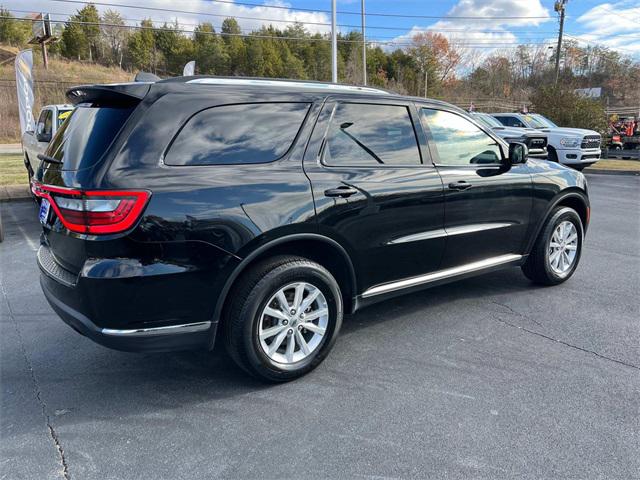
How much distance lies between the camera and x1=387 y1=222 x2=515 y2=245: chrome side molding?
3.70 meters

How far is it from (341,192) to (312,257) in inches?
18.8

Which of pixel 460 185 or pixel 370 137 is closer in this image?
pixel 370 137

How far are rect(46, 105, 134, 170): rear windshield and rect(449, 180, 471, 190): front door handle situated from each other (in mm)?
2411

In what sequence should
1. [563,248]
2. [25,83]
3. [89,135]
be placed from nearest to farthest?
[89,135]
[563,248]
[25,83]

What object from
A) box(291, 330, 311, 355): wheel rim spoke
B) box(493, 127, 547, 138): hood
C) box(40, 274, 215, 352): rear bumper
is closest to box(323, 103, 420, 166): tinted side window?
box(291, 330, 311, 355): wheel rim spoke

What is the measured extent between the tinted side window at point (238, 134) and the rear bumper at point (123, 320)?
73 cm

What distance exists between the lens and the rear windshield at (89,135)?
2.74 metres

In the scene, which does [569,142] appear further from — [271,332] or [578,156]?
[271,332]

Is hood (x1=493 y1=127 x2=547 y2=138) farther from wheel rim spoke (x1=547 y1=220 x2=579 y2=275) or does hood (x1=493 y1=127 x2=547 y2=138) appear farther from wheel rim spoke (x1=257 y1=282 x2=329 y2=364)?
wheel rim spoke (x1=257 y1=282 x2=329 y2=364)

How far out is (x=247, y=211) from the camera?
288 cm

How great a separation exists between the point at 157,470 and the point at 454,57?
77301 millimetres

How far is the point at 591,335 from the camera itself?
152 inches

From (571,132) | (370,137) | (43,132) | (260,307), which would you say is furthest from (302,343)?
(571,132)

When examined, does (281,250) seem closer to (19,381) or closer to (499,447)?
(499,447)
